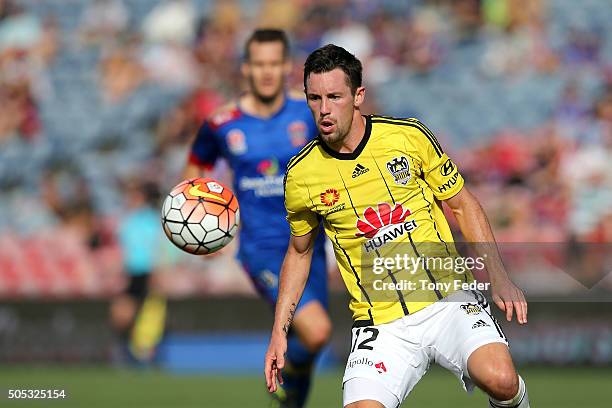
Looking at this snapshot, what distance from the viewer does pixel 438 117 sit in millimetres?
16562

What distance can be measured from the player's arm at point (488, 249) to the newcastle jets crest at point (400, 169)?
0.28 meters

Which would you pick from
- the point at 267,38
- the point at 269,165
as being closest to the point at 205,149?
the point at 269,165

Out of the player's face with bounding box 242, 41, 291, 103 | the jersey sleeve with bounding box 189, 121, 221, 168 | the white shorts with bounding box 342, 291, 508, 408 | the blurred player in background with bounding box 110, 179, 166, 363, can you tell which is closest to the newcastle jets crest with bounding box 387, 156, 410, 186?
the white shorts with bounding box 342, 291, 508, 408

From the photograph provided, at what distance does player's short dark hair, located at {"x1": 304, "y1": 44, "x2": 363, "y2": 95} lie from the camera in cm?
564

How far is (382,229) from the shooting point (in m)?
5.89

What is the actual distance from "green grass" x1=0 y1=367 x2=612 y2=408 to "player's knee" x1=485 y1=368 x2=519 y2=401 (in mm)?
4732

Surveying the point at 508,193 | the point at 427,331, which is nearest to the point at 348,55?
the point at 427,331

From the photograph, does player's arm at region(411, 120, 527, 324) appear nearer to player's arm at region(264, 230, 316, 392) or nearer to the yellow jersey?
the yellow jersey

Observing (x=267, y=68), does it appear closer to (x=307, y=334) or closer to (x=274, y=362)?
(x=307, y=334)

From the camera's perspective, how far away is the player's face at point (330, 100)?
18.5 ft

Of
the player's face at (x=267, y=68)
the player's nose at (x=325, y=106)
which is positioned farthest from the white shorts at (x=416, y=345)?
the player's face at (x=267, y=68)

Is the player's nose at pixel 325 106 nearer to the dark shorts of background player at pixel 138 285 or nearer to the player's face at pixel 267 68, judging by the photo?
the player's face at pixel 267 68

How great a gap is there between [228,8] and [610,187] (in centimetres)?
756

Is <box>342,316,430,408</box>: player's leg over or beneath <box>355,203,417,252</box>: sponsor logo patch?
beneath
